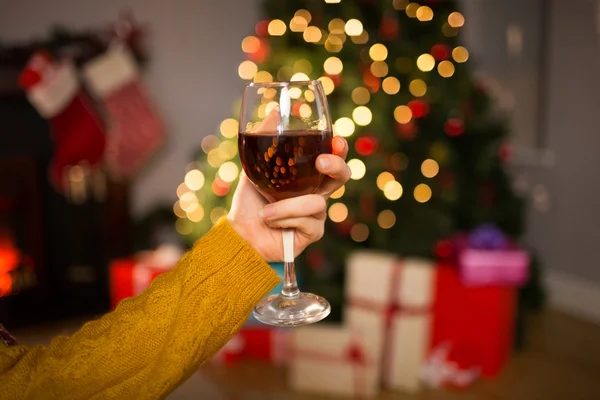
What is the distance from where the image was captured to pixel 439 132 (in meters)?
2.85

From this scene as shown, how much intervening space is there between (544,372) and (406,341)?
0.69 metres

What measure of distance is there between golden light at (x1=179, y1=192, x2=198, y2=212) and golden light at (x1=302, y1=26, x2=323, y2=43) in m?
0.95

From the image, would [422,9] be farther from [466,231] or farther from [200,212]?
[200,212]

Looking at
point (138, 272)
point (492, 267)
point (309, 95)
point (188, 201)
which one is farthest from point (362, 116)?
point (309, 95)

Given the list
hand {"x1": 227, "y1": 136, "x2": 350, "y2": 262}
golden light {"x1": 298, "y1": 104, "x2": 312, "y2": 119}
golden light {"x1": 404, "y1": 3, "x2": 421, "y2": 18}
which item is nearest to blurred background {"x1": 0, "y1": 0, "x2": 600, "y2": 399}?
golden light {"x1": 404, "y1": 3, "x2": 421, "y2": 18}

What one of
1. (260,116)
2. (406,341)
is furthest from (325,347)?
(260,116)

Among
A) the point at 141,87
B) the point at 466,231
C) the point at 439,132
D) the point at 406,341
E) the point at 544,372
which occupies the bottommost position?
the point at 544,372

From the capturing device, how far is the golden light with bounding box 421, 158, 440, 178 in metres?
2.80

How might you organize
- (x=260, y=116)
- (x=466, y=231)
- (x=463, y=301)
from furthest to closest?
(x=466, y=231), (x=463, y=301), (x=260, y=116)

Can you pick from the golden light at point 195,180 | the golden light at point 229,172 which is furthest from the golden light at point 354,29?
the golden light at point 195,180

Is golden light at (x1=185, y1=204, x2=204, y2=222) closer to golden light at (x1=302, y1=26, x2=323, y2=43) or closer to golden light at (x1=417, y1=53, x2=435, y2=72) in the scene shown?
golden light at (x1=302, y1=26, x2=323, y2=43)

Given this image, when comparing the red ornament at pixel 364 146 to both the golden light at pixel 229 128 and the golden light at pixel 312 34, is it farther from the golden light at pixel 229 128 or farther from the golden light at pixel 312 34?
the golden light at pixel 229 128

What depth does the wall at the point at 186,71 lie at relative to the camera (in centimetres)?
377

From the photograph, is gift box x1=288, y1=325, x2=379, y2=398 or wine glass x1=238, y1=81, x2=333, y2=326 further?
gift box x1=288, y1=325, x2=379, y2=398
